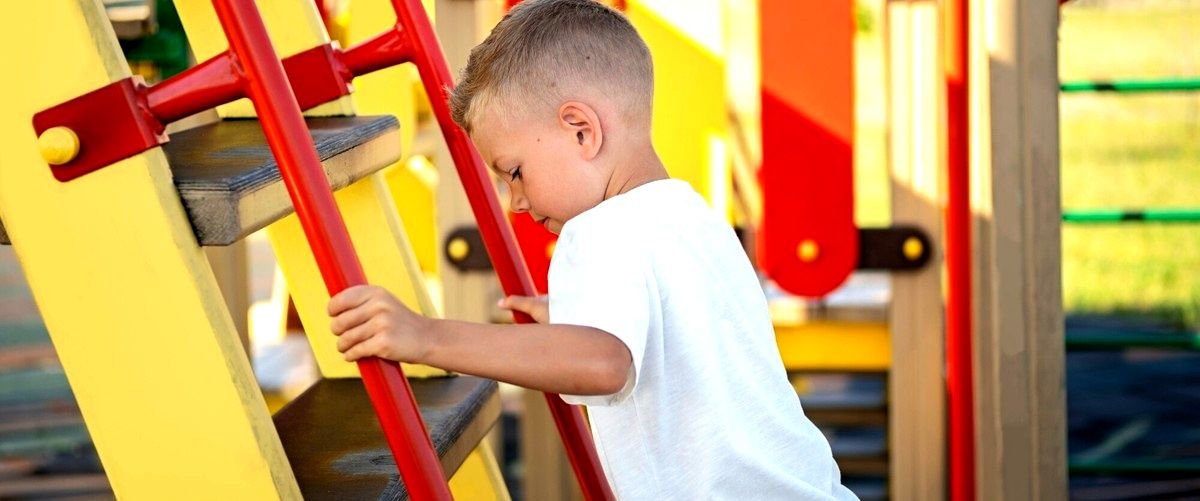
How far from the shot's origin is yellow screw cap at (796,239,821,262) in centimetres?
270

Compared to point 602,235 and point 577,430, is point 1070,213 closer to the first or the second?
point 577,430

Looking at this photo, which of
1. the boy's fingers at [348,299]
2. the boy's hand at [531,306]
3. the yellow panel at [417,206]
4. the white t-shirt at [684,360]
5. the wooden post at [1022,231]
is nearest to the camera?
the boy's fingers at [348,299]

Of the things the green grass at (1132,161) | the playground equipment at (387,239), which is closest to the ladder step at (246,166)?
the playground equipment at (387,239)

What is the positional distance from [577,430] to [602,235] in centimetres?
40

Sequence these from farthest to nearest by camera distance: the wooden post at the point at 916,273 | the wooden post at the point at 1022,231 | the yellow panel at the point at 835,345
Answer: the yellow panel at the point at 835,345, the wooden post at the point at 916,273, the wooden post at the point at 1022,231

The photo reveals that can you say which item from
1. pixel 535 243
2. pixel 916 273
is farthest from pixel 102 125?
pixel 916 273

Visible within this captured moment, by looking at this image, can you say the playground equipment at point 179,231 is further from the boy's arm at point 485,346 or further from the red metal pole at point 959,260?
the red metal pole at point 959,260

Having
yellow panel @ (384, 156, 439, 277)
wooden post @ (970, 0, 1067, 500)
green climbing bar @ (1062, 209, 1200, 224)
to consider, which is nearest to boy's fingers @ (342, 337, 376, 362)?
wooden post @ (970, 0, 1067, 500)

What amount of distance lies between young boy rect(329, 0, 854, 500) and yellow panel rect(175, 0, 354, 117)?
16.1 inches

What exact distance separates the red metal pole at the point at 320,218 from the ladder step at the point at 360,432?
0.60ft

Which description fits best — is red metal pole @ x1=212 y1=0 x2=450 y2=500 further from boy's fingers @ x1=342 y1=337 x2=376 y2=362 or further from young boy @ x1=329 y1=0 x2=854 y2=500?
young boy @ x1=329 y1=0 x2=854 y2=500

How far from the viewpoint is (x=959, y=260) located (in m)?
2.61

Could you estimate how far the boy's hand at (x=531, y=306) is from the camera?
1.54 m

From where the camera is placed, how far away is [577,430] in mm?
1612
